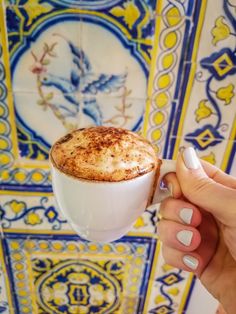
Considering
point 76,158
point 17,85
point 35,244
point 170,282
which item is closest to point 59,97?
point 17,85

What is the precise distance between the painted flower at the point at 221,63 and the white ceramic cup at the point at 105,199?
0.22 meters

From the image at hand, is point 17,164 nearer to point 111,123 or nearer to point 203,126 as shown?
point 111,123

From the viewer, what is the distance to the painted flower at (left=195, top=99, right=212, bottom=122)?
25.4 inches

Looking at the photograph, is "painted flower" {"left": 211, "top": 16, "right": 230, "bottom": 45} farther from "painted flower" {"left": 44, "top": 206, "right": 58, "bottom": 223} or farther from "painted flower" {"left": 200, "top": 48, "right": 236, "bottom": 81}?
"painted flower" {"left": 44, "top": 206, "right": 58, "bottom": 223}

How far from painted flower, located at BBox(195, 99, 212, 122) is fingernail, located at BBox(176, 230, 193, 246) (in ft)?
0.74

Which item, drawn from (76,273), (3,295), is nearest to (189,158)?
(76,273)

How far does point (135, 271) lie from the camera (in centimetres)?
84

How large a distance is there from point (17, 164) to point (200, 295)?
1.61 feet

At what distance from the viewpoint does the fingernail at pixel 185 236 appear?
1.63 ft

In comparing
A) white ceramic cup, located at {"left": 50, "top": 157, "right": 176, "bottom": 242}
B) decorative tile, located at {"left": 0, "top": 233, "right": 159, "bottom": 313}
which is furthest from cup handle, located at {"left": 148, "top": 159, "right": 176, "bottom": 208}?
decorative tile, located at {"left": 0, "top": 233, "right": 159, "bottom": 313}

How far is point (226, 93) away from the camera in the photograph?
0.64 m

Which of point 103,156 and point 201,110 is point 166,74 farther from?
point 103,156

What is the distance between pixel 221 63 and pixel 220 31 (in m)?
0.05

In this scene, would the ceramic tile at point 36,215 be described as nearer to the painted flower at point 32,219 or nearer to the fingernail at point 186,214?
the painted flower at point 32,219
